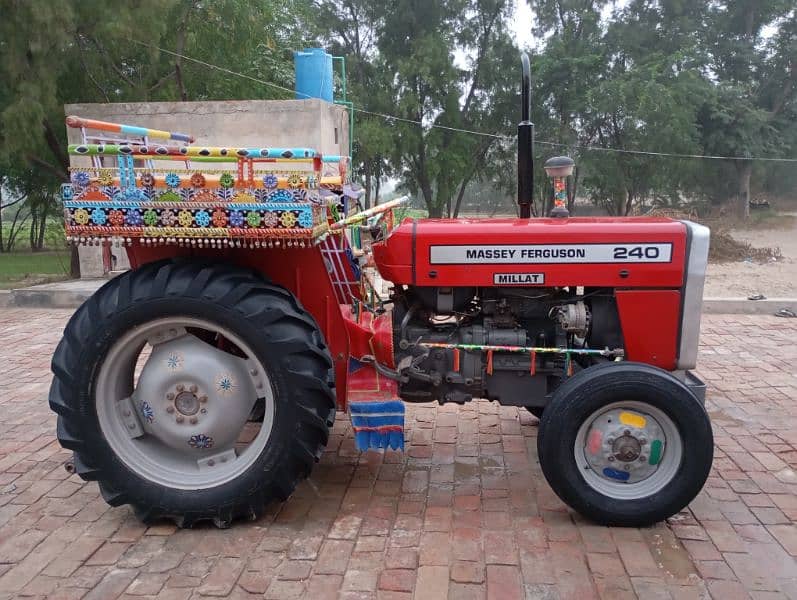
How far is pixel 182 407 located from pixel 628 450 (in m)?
2.06

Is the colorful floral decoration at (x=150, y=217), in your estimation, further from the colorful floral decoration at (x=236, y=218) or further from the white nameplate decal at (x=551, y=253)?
the white nameplate decal at (x=551, y=253)

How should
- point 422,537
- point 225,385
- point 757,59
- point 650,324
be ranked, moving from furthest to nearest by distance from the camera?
point 757,59 < point 650,324 < point 225,385 < point 422,537

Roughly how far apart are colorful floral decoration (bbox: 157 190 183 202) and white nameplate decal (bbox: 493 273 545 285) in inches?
58.4

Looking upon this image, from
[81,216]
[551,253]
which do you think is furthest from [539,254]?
[81,216]

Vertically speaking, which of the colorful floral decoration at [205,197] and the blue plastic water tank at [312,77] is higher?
the blue plastic water tank at [312,77]

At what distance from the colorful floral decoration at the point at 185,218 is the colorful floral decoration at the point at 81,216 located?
1.32ft

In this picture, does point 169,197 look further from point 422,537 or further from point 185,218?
point 422,537

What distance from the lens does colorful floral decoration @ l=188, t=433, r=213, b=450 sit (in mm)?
3158

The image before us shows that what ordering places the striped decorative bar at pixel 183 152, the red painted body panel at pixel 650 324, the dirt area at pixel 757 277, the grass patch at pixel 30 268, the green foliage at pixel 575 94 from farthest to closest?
1. the green foliage at pixel 575 94
2. the grass patch at pixel 30 268
3. the dirt area at pixel 757 277
4. the red painted body panel at pixel 650 324
5. the striped decorative bar at pixel 183 152

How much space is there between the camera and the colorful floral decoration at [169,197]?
2.88m

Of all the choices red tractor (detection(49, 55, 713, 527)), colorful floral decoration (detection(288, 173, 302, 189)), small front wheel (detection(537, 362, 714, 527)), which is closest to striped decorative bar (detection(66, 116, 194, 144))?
red tractor (detection(49, 55, 713, 527))

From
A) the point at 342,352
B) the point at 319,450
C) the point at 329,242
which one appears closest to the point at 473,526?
the point at 319,450

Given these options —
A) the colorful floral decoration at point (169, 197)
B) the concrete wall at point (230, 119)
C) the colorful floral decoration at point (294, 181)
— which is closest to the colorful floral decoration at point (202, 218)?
the colorful floral decoration at point (169, 197)

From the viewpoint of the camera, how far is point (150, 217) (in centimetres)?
288
